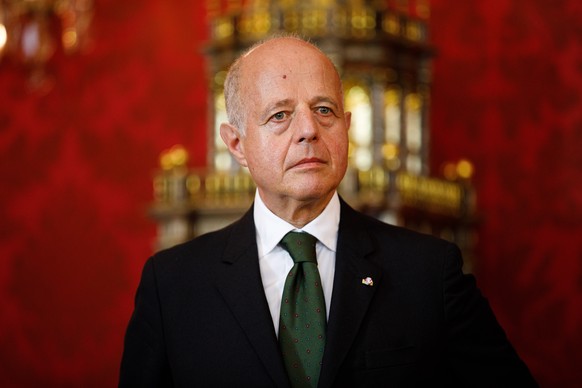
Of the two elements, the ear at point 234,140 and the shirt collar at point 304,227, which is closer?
the shirt collar at point 304,227

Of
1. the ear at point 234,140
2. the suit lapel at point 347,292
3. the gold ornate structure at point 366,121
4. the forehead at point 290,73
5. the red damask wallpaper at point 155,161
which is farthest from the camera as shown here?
the red damask wallpaper at point 155,161

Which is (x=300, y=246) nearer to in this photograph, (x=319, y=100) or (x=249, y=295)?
(x=249, y=295)

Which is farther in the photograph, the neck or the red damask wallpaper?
the red damask wallpaper

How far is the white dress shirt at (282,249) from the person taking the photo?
215 cm

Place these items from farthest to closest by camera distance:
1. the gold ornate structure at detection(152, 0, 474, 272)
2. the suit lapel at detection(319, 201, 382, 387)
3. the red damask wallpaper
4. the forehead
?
the red damask wallpaper → the gold ornate structure at detection(152, 0, 474, 272) → the forehead → the suit lapel at detection(319, 201, 382, 387)

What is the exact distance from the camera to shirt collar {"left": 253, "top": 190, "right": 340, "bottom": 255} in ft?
7.09

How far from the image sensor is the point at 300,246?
83.5 inches

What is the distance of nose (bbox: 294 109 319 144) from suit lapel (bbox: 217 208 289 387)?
257 mm

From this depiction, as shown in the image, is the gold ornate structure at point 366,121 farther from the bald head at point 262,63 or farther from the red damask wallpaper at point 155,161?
the bald head at point 262,63

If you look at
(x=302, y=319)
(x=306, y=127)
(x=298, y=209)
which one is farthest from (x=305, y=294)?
(x=306, y=127)

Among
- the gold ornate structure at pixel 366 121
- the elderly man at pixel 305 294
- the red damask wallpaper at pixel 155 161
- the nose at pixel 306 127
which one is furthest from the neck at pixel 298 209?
the red damask wallpaper at pixel 155 161

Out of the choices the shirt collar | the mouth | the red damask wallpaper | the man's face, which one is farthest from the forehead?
the red damask wallpaper

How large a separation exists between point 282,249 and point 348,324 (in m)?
0.23

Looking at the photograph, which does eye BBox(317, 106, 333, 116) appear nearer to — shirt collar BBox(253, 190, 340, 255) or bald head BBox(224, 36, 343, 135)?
bald head BBox(224, 36, 343, 135)
